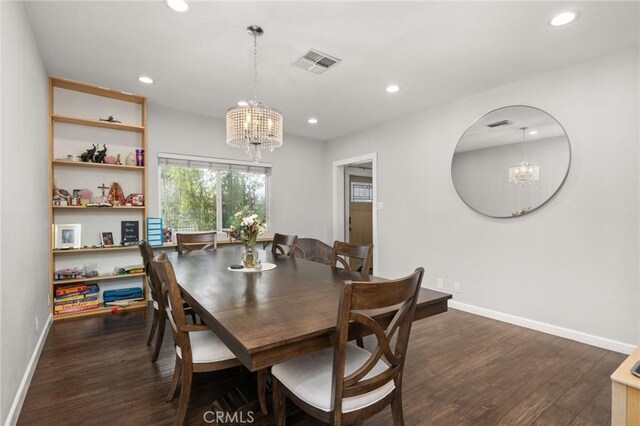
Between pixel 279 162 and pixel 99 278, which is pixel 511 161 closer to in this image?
pixel 279 162

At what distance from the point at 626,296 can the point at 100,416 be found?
3.96m

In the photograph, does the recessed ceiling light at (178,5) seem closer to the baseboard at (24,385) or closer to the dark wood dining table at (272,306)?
the dark wood dining table at (272,306)

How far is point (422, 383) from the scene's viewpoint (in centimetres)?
207

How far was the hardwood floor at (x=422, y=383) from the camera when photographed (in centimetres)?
173

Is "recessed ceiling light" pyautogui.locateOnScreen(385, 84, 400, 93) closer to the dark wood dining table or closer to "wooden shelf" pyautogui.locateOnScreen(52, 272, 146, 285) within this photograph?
the dark wood dining table

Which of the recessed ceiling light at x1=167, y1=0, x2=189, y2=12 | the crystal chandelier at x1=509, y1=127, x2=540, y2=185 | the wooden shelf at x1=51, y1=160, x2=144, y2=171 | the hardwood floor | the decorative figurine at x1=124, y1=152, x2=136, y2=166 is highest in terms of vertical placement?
the recessed ceiling light at x1=167, y1=0, x2=189, y2=12

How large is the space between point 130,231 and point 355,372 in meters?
3.62

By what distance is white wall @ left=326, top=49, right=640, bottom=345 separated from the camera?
2527 mm

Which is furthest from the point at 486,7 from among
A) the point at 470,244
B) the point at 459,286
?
the point at 459,286

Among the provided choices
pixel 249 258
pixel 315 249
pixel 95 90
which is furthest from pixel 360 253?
pixel 95 90

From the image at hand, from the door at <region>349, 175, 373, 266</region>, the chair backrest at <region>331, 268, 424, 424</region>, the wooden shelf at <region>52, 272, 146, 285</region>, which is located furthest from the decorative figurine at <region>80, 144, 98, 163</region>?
the door at <region>349, 175, 373, 266</region>

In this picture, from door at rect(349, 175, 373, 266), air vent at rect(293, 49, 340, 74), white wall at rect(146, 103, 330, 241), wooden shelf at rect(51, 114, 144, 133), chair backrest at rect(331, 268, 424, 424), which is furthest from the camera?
door at rect(349, 175, 373, 266)

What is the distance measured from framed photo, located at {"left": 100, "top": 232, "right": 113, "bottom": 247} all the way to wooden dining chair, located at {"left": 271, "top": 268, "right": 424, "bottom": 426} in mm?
3273

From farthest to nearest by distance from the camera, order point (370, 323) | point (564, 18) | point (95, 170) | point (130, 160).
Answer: point (130, 160) < point (95, 170) < point (564, 18) < point (370, 323)
